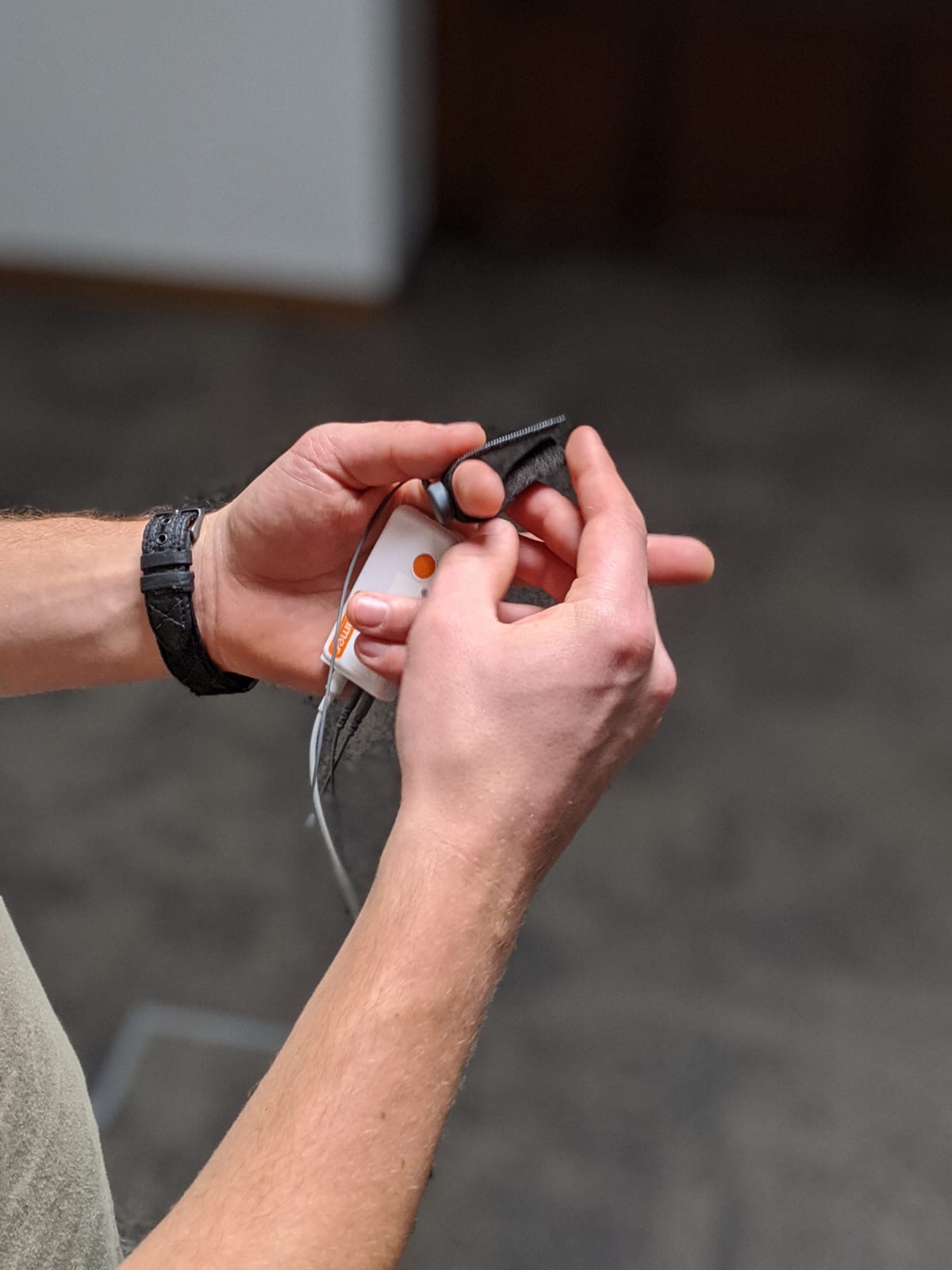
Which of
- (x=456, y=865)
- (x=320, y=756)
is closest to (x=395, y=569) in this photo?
(x=320, y=756)

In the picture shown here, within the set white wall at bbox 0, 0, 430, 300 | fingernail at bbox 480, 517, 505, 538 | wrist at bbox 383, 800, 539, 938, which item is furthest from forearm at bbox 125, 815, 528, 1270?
white wall at bbox 0, 0, 430, 300

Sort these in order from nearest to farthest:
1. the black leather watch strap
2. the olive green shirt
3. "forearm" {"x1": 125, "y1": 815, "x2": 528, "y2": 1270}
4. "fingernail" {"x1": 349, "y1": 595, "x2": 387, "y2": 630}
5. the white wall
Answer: "forearm" {"x1": 125, "y1": 815, "x2": 528, "y2": 1270}, the olive green shirt, "fingernail" {"x1": 349, "y1": 595, "x2": 387, "y2": 630}, the black leather watch strap, the white wall

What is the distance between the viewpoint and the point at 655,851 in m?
1.80

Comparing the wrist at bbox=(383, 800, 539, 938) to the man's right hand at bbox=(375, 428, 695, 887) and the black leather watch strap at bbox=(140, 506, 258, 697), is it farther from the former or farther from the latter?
the black leather watch strap at bbox=(140, 506, 258, 697)

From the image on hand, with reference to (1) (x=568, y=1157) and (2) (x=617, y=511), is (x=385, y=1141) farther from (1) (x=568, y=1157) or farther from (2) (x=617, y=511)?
(1) (x=568, y=1157)

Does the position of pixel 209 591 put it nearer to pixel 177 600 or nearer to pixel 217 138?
pixel 177 600

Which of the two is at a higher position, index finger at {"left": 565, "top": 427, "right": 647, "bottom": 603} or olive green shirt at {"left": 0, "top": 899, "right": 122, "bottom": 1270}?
index finger at {"left": 565, "top": 427, "right": 647, "bottom": 603}

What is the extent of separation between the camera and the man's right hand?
648 millimetres

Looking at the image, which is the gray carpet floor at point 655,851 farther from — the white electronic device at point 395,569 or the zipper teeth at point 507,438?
the zipper teeth at point 507,438

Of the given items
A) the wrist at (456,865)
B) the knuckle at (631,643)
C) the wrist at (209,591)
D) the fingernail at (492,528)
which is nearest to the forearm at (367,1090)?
the wrist at (456,865)

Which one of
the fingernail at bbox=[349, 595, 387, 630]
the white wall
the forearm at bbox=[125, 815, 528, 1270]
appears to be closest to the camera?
the forearm at bbox=[125, 815, 528, 1270]

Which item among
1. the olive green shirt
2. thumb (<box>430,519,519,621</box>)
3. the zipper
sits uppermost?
the zipper

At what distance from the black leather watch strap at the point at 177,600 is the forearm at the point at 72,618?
0.02 metres

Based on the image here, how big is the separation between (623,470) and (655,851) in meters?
1.04
